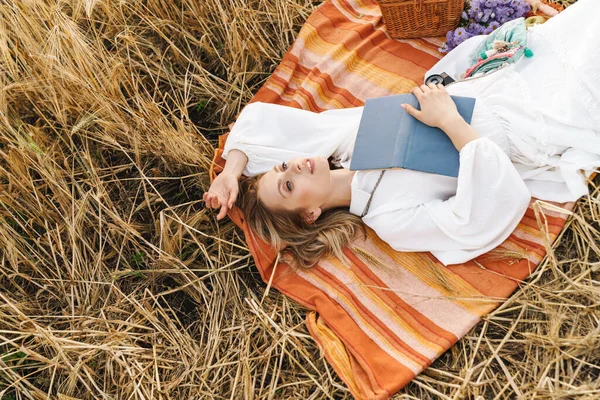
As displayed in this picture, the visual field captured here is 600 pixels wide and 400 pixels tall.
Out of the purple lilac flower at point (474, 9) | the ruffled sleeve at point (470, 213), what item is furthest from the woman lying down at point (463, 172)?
the purple lilac flower at point (474, 9)

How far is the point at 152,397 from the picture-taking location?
95.0 inches

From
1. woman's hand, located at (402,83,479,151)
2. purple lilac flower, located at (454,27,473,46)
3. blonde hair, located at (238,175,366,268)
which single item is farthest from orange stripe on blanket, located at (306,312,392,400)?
purple lilac flower, located at (454,27,473,46)

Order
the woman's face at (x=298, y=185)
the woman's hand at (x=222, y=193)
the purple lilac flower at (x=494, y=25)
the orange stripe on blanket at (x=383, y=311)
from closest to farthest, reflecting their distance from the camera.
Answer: the orange stripe on blanket at (x=383, y=311)
the woman's face at (x=298, y=185)
the woman's hand at (x=222, y=193)
the purple lilac flower at (x=494, y=25)

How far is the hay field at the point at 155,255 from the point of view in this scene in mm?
2377

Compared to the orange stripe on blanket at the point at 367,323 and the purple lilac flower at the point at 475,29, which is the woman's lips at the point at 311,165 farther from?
the purple lilac flower at the point at 475,29

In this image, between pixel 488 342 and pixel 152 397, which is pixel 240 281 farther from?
pixel 488 342

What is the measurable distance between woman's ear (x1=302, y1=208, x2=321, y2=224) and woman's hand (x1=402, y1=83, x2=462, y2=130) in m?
Answer: 0.70

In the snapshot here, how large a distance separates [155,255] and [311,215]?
34.6 inches

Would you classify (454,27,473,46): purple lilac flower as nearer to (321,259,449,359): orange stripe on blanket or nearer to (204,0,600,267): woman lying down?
(204,0,600,267): woman lying down

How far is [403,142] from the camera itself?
2705 mm

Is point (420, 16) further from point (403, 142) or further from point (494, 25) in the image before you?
point (403, 142)

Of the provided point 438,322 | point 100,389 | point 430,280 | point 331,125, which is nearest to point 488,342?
point 438,322

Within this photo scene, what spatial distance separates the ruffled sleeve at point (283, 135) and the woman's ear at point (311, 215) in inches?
14.0

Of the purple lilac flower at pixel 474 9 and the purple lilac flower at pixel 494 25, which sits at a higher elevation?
the purple lilac flower at pixel 474 9
